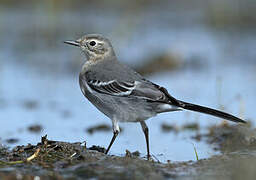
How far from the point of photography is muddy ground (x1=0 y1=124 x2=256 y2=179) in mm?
5875

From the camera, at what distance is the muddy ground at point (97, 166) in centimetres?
588

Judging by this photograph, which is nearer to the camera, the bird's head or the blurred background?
the bird's head

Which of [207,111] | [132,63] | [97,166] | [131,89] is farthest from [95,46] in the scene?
[132,63]

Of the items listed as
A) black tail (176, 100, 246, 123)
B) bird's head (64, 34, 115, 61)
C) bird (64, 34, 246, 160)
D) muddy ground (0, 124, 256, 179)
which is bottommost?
muddy ground (0, 124, 256, 179)

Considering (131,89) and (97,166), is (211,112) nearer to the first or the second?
(131,89)

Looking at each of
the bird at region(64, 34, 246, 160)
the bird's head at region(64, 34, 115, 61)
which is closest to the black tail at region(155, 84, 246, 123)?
the bird at region(64, 34, 246, 160)

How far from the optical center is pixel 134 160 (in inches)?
253

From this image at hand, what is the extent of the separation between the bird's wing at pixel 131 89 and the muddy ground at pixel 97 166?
0.78 metres

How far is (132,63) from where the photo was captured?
1358cm

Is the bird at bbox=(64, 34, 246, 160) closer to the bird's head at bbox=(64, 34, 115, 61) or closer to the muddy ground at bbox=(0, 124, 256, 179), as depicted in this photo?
the bird's head at bbox=(64, 34, 115, 61)

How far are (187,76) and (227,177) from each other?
6.81 m

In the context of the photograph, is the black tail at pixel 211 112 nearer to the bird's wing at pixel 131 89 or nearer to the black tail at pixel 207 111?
the black tail at pixel 207 111

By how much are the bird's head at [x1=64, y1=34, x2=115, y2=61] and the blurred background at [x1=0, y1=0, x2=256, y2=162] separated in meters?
1.29

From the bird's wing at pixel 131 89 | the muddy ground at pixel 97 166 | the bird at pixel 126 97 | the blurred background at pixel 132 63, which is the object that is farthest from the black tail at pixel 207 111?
the blurred background at pixel 132 63
